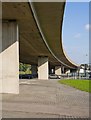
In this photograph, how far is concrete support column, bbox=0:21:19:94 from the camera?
22656mm

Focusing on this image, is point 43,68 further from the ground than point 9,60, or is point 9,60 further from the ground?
point 43,68

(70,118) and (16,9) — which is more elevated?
(16,9)

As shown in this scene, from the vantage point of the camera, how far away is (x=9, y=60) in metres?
22.9

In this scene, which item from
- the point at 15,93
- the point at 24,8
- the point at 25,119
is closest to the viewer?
the point at 25,119

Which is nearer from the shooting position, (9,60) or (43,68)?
(9,60)

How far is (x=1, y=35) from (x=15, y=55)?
184 cm

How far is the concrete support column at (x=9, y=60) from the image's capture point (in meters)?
22.7

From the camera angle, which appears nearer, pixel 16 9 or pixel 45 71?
pixel 16 9

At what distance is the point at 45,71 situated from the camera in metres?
65.1

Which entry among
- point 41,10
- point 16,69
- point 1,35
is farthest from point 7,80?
point 41,10

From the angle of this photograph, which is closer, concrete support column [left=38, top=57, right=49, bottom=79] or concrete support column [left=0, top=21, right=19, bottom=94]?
concrete support column [left=0, top=21, right=19, bottom=94]

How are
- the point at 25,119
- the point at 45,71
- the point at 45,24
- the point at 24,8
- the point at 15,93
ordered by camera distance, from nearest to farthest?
the point at 25,119 < the point at 24,8 < the point at 15,93 < the point at 45,24 < the point at 45,71

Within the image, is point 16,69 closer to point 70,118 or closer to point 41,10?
point 41,10

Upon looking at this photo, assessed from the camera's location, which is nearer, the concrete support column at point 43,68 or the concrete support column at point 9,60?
the concrete support column at point 9,60
